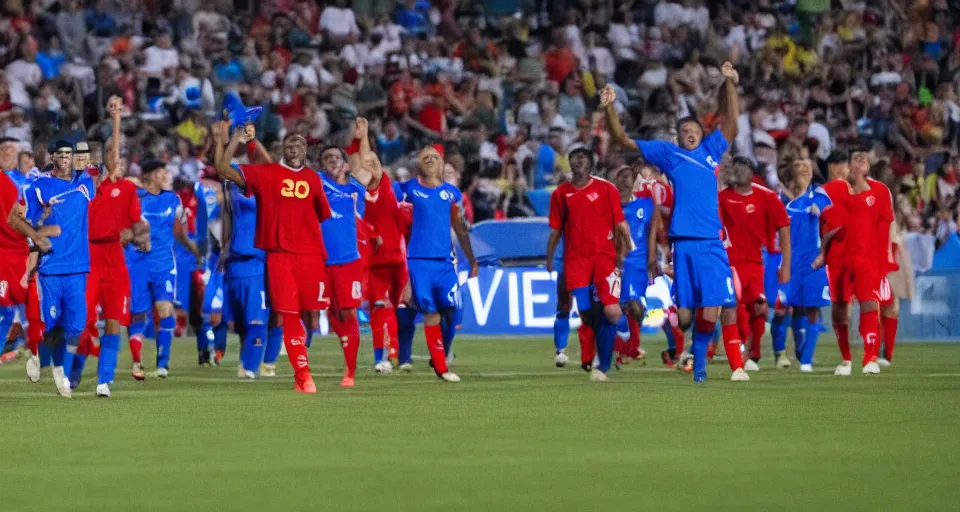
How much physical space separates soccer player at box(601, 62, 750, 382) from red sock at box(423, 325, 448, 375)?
7.40 feet

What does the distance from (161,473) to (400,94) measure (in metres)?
23.1

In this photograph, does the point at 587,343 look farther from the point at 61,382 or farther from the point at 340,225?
the point at 61,382

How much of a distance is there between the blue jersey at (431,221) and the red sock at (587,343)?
1.63 m

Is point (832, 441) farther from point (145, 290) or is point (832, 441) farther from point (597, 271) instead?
point (145, 290)

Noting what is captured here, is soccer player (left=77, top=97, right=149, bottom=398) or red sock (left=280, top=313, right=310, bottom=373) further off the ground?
soccer player (left=77, top=97, right=149, bottom=398)

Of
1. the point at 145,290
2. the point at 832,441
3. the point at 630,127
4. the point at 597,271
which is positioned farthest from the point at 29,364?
the point at 630,127

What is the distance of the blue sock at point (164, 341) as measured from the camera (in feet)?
57.5

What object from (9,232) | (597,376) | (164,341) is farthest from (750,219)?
(9,232)

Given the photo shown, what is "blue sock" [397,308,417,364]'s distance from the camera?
17625mm

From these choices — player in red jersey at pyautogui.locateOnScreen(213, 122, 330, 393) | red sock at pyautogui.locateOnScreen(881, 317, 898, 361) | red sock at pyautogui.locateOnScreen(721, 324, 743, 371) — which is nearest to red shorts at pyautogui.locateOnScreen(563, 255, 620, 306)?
red sock at pyautogui.locateOnScreen(721, 324, 743, 371)

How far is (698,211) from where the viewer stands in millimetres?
15344

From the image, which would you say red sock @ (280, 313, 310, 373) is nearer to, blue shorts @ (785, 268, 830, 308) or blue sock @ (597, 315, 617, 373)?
blue sock @ (597, 315, 617, 373)

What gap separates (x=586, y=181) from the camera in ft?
53.9

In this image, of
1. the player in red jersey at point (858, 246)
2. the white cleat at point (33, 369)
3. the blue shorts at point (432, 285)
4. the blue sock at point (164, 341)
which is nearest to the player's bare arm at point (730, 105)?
the player in red jersey at point (858, 246)
